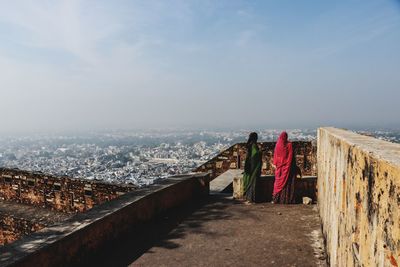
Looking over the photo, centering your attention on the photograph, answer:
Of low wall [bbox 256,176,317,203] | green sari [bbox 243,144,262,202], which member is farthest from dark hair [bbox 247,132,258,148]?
low wall [bbox 256,176,317,203]

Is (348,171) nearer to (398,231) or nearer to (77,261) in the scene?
(398,231)

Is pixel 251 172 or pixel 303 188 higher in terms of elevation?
pixel 251 172

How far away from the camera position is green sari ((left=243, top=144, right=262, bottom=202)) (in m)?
7.62

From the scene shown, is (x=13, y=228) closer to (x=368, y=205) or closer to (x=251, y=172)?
(x=251, y=172)

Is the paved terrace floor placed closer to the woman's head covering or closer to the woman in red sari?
the woman in red sari

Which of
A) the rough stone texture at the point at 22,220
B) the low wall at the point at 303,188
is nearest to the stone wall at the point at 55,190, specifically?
the rough stone texture at the point at 22,220

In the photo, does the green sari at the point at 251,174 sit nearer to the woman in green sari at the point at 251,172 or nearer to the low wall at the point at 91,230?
the woman in green sari at the point at 251,172

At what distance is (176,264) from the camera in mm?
4402

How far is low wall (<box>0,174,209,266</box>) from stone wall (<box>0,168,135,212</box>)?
279 cm

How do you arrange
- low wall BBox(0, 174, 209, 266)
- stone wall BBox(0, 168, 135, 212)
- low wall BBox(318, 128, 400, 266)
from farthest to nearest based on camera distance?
stone wall BBox(0, 168, 135, 212) → low wall BBox(0, 174, 209, 266) → low wall BBox(318, 128, 400, 266)

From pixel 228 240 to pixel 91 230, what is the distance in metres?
1.99

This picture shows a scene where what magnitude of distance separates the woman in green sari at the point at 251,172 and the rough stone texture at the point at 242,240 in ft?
2.14

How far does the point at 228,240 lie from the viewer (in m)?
5.23

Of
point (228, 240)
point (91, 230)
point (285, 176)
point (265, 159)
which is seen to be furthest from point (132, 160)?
point (91, 230)
